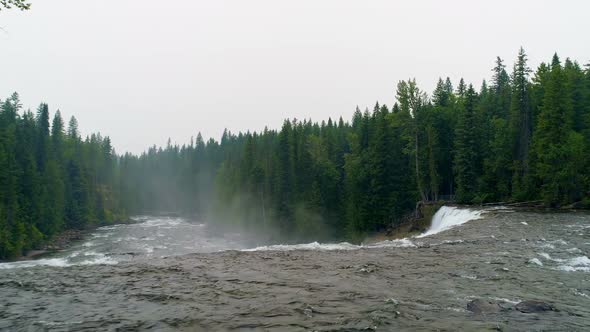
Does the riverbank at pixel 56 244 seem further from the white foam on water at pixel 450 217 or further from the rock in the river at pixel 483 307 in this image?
the rock in the river at pixel 483 307

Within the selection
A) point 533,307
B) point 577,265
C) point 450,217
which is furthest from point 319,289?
point 450,217

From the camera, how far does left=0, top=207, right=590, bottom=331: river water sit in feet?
34.1

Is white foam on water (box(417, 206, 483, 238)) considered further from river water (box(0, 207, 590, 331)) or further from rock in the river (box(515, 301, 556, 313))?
rock in the river (box(515, 301, 556, 313))

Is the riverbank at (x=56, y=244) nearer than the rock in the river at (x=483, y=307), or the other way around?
the rock in the river at (x=483, y=307)

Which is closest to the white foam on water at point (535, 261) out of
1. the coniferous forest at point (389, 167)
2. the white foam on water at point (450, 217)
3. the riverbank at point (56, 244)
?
the white foam on water at point (450, 217)

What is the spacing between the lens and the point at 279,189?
6794 cm

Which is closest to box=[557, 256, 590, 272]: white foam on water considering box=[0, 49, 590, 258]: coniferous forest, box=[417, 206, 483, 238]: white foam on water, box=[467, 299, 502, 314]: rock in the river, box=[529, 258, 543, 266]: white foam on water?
box=[529, 258, 543, 266]: white foam on water

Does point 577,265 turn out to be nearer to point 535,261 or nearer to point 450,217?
point 535,261

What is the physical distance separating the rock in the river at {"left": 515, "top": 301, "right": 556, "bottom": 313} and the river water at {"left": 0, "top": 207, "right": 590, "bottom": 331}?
253mm

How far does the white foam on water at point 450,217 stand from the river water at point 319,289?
451 inches

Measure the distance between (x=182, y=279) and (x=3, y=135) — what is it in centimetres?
6377

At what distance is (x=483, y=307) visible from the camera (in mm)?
11055

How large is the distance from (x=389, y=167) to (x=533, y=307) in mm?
43898

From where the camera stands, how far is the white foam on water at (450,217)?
35537mm
